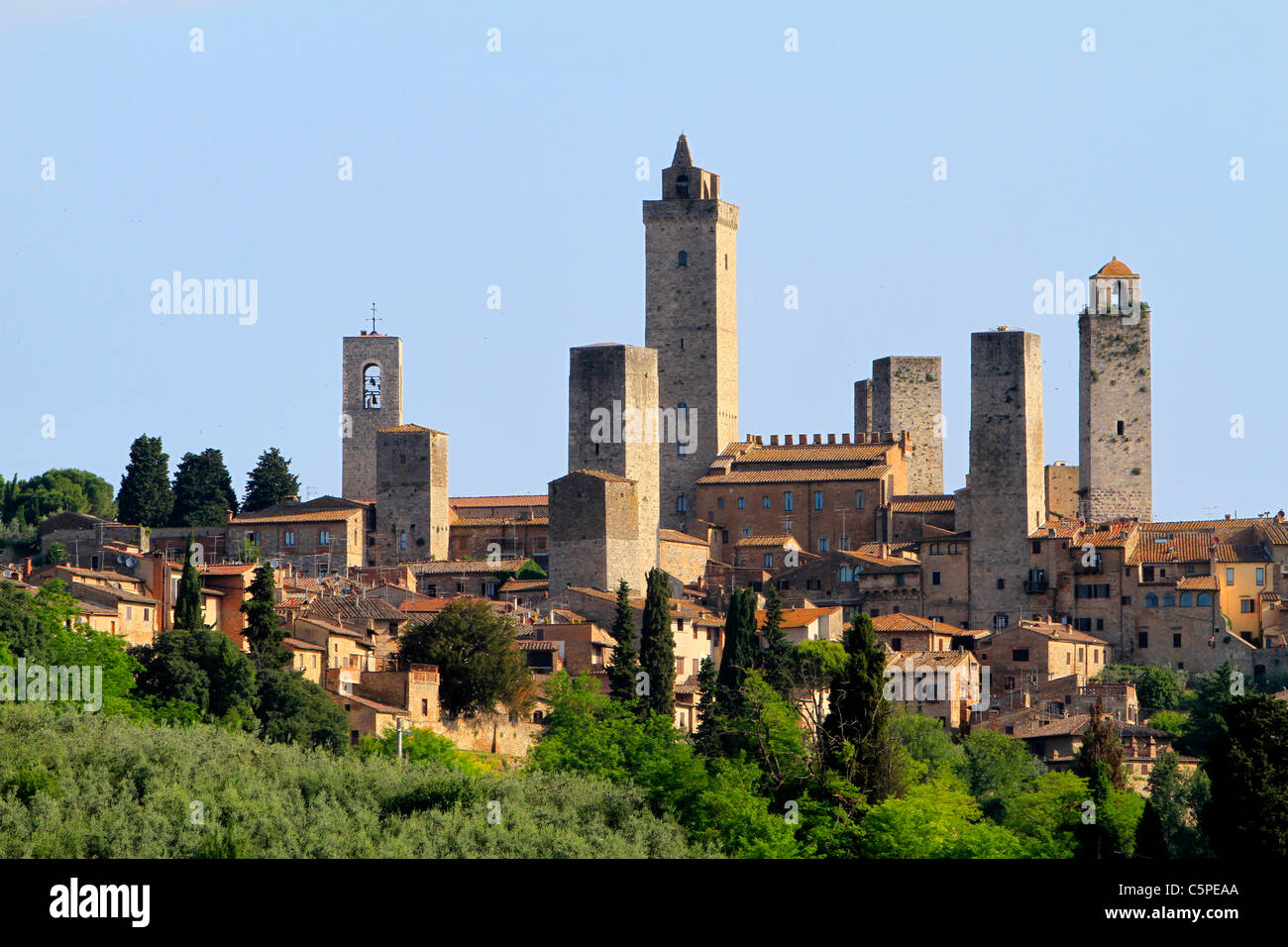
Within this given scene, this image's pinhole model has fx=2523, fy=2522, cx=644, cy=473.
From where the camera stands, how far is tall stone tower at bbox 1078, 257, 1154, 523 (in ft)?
214

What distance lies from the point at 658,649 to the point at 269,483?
75.8 ft

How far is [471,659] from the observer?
45812 mm

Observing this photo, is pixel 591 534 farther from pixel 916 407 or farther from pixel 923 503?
pixel 916 407

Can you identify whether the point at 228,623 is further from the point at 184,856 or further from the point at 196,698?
the point at 184,856

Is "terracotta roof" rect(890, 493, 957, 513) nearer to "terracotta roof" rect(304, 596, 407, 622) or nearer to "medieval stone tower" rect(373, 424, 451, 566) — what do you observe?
"medieval stone tower" rect(373, 424, 451, 566)

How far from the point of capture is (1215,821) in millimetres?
32812

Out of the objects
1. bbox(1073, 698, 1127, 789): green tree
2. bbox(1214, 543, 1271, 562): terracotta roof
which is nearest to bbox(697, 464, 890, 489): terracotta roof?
bbox(1214, 543, 1271, 562): terracotta roof

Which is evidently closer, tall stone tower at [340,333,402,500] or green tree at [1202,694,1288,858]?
green tree at [1202,694,1288,858]

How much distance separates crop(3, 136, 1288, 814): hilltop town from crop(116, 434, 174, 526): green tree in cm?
51

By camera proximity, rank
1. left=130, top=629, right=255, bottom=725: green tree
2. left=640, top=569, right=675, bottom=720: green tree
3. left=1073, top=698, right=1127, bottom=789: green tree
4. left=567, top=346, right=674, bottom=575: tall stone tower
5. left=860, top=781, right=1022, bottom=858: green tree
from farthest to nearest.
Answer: left=567, top=346, right=674, bottom=575: tall stone tower → left=640, top=569, right=675, bottom=720: green tree → left=1073, top=698, right=1127, bottom=789: green tree → left=130, top=629, right=255, bottom=725: green tree → left=860, top=781, right=1022, bottom=858: green tree

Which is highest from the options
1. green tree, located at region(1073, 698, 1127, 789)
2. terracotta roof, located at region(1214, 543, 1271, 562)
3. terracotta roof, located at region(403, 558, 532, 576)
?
terracotta roof, located at region(1214, 543, 1271, 562)

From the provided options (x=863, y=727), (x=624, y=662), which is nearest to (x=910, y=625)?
(x=624, y=662)

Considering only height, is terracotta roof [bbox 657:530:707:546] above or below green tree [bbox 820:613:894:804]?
above
